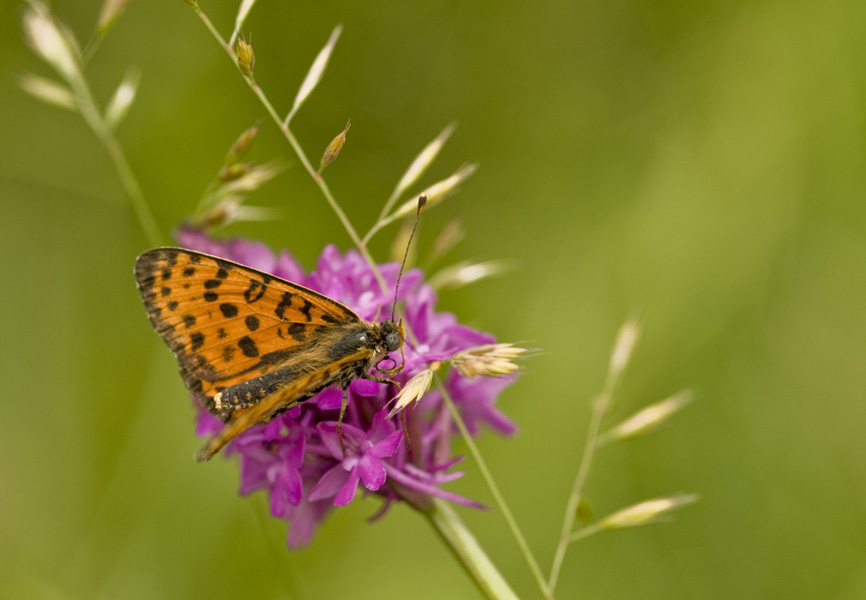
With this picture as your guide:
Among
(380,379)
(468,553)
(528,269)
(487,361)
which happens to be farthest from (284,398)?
(528,269)

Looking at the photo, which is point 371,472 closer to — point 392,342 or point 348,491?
point 348,491

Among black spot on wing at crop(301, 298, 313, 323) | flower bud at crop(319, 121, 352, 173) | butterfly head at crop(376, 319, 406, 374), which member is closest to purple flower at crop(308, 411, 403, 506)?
butterfly head at crop(376, 319, 406, 374)

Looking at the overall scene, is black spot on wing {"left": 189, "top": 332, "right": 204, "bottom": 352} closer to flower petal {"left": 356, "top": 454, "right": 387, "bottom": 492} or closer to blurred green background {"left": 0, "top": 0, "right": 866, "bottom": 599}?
flower petal {"left": 356, "top": 454, "right": 387, "bottom": 492}

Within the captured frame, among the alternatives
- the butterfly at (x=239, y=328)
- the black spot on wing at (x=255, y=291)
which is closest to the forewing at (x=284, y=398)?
the butterfly at (x=239, y=328)

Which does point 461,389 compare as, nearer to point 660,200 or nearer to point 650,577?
point 650,577

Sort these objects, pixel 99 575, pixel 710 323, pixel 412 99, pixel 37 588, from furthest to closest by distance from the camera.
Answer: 1. pixel 412 99
2. pixel 710 323
3. pixel 99 575
4. pixel 37 588

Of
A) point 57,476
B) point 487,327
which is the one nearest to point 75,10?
point 57,476
